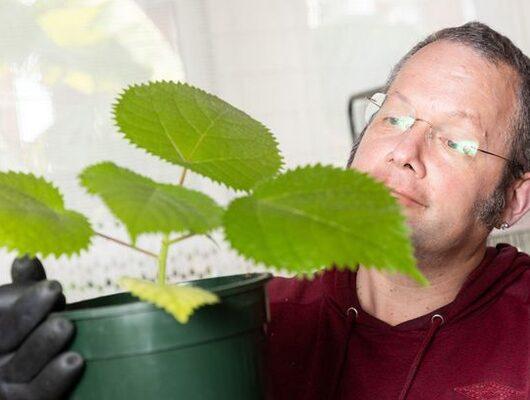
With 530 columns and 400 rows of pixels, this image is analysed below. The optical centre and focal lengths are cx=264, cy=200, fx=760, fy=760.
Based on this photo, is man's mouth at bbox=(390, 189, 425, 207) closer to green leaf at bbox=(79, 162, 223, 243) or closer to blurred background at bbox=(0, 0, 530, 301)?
green leaf at bbox=(79, 162, 223, 243)

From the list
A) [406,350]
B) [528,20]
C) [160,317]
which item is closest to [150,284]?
[160,317]

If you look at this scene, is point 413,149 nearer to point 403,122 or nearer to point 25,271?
point 403,122

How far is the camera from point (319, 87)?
7.90 feet

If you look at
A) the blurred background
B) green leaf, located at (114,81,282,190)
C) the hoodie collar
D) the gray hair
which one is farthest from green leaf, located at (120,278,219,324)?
the blurred background

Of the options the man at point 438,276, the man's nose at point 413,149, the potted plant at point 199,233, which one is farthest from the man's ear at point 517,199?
the potted plant at point 199,233

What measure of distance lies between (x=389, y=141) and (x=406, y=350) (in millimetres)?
331

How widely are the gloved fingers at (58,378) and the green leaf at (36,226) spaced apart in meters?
0.09

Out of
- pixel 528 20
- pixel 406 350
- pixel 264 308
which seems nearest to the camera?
pixel 264 308

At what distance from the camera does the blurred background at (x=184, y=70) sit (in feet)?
6.98

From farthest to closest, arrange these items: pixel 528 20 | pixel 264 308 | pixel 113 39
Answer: pixel 528 20 < pixel 113 39 < pixel 264 308

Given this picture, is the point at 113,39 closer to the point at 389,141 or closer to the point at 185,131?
the point at 389,141

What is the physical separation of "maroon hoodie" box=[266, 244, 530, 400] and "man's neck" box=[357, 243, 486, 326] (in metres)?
0.03

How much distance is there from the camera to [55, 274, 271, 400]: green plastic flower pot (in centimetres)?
57

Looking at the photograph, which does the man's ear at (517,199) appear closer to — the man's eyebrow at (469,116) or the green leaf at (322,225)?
the man's eyebrow at (469,116)
